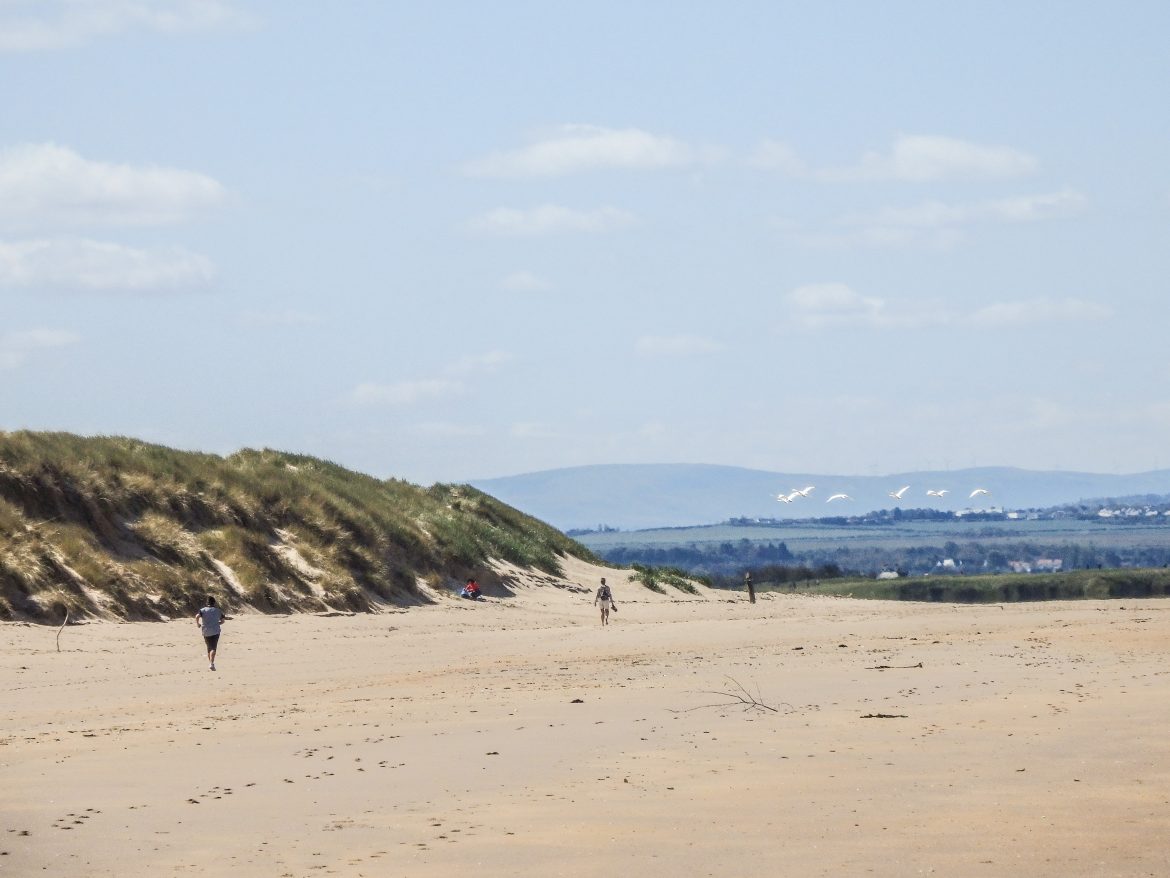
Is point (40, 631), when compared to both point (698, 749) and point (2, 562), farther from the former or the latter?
point (698, 749)

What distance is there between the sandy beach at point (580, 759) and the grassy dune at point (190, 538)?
201 centimetres

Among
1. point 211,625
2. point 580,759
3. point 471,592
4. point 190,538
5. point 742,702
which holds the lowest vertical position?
point 580,759

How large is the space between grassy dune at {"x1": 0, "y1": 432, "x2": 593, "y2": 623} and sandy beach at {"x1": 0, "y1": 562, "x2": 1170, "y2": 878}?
2.01 m

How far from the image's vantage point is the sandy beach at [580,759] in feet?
33.2

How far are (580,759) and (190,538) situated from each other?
1902 cm

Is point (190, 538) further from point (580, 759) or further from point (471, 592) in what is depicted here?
point (580, 759)

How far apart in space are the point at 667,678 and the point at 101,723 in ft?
22.9

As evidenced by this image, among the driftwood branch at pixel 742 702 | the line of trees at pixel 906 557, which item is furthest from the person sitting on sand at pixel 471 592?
the line of trees at pixel 906 557

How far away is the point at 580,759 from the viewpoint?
1359 centimetres

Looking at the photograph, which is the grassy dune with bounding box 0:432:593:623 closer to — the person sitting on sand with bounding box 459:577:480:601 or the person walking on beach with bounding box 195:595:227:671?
the person sitting on sand with bounding box 459:577:480:601

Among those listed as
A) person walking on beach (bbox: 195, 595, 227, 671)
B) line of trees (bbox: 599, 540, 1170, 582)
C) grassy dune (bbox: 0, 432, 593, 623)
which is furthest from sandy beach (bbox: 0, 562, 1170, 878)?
line of trees (bbox: 599, 540, 1170, 582)

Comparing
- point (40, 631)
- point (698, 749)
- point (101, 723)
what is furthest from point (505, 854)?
point (40, 631)

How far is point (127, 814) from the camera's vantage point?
448 inches

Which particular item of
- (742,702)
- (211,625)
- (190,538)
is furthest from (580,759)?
(190,538)
